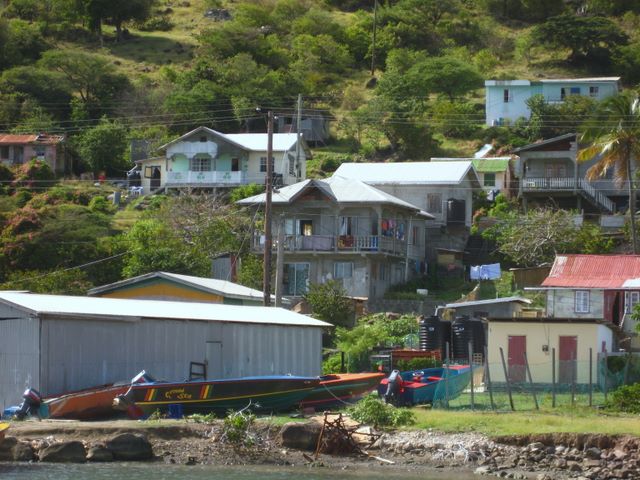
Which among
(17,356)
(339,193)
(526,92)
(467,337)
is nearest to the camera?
(17,356)

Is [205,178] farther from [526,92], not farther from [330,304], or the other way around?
[526,92]

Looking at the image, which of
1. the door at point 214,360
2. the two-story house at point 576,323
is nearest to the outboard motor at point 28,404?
the door at point 214,360

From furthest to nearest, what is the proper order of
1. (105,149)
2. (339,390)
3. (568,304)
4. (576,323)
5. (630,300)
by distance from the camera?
(105,149) < (568,304) < (630,300) < (576,323) < (339,390)

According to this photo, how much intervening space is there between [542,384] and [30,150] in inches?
2173

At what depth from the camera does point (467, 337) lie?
149 feet

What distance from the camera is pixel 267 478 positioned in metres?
28.3

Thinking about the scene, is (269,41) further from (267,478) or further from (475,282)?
(267,478)

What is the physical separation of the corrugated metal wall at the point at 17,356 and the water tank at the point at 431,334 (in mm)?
17496

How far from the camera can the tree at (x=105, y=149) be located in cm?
8762

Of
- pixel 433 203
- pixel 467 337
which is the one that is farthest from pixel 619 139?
pixel 433 203

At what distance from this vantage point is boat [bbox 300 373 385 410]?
36.7 meters

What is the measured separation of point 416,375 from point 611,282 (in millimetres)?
11940

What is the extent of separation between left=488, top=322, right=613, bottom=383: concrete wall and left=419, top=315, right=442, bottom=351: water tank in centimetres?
476

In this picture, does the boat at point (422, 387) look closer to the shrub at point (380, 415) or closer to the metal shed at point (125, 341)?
the shrub at point (380, 415)
